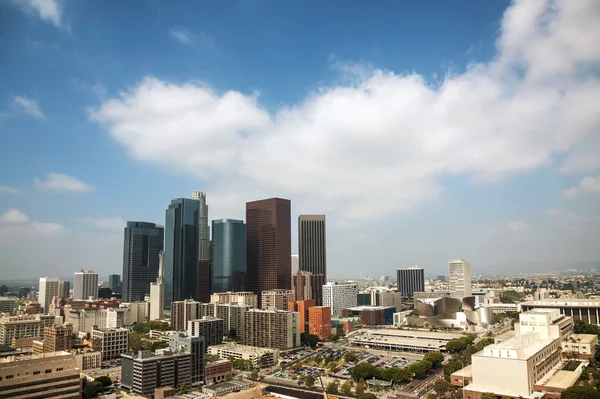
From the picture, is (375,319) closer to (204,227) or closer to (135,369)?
(135,369)

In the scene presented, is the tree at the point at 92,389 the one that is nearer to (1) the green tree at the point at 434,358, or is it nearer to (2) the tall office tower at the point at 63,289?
(1) the green tree at the point at 434,358

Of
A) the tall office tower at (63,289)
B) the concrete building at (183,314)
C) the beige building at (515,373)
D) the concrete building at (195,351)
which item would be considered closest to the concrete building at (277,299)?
the concrete building at (183,314)

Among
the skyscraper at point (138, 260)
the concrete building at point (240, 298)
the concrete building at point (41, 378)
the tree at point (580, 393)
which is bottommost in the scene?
the tree at point (580, 393)

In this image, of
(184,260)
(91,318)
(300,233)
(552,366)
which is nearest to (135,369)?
(552,366)

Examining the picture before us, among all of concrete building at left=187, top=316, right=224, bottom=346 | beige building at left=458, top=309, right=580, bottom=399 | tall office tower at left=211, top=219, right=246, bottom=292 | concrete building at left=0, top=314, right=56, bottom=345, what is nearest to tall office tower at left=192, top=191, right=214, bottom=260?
tall office tower at left=211, top=219, right=246, bottom=292

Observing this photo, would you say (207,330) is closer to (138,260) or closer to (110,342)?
(110,342)

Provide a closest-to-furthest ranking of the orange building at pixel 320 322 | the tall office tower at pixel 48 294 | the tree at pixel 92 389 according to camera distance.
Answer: the tree at pixel 92 389 → the orange building at pixel 320 322 → the tall office tower at pixel 48 294

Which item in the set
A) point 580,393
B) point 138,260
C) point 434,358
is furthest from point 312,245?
point 580,393
